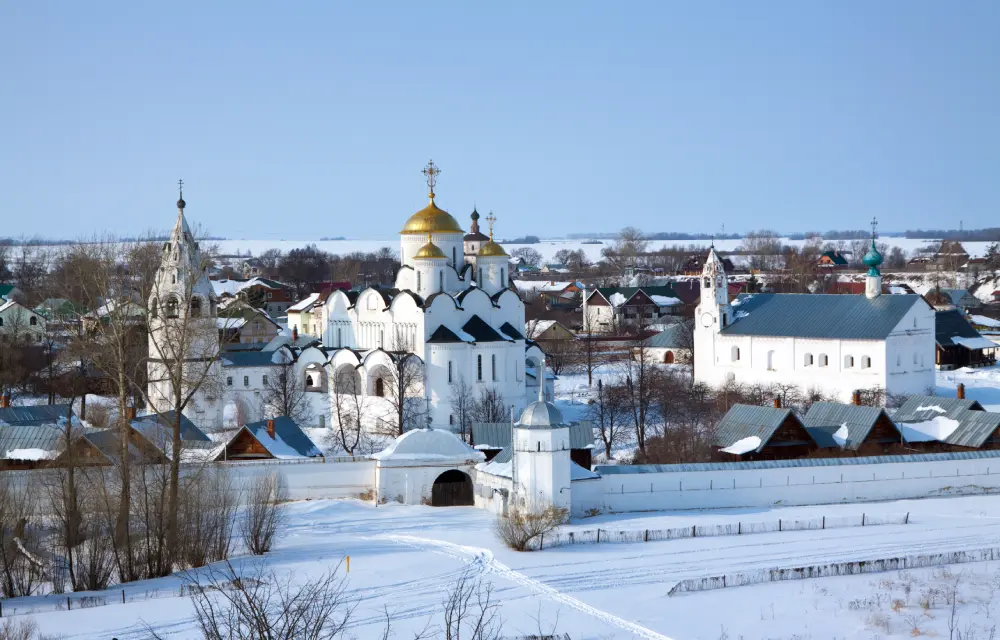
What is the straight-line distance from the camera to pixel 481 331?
3319 cm

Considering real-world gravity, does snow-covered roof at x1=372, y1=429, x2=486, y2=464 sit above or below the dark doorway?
above

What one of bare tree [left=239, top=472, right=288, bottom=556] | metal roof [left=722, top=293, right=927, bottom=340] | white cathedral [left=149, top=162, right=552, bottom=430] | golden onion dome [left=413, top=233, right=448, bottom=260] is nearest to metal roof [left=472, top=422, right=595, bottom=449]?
bare tree [left=239, top=472, right=288, bottom=556]

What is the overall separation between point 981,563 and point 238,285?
5773cm

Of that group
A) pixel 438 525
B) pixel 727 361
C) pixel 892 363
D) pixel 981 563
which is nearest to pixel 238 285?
pixel 727 361

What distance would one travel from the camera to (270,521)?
20.4 metres

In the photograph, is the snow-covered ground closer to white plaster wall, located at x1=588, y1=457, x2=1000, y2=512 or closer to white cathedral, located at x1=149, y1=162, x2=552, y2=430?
white plaster wall, located at x1=588, y1=457, x2=1000, y2=512

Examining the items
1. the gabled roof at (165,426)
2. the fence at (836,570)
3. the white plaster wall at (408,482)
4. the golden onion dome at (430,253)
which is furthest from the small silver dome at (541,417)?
the golden onion dome at (430,253)

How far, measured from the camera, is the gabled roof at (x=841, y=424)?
26.5 m

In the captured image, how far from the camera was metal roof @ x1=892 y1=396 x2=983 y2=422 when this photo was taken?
27594 millimetres

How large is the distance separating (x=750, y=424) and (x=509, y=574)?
8835 millimetres

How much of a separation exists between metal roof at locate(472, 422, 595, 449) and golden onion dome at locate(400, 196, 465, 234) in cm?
988

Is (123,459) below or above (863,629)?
above

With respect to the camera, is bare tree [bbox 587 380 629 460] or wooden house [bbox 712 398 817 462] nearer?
wooden house [bbox 712 398 817 462]

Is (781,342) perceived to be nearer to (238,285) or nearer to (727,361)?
(727,361)
